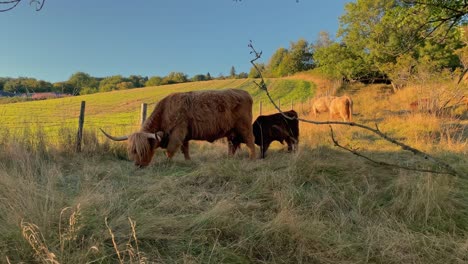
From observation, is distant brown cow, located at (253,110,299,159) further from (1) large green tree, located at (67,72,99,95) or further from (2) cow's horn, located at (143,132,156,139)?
(1) large green tree, located at (67,72,99,95)

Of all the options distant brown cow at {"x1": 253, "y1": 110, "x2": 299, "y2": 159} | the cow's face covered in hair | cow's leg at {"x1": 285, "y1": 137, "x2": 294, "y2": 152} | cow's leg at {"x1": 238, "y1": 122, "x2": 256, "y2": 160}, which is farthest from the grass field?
cow's leg at {"x1": 285, "y1": 137, "x2": 294, "y2": 152}

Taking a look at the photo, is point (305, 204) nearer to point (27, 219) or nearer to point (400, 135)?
point (27, 219)

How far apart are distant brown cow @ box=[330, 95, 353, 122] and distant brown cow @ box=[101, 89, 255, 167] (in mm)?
9309

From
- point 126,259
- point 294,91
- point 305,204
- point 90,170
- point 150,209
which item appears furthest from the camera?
point 294,91

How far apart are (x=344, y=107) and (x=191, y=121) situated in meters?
10.6

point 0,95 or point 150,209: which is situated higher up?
point 0,95

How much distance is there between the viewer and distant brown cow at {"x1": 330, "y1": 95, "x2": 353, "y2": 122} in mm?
14930

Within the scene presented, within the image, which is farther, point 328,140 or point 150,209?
point 328,140

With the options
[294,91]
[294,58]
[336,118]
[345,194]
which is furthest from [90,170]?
[294,58]

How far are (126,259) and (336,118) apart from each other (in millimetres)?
15195

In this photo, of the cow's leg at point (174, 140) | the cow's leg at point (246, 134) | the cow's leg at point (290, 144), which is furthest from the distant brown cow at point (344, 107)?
the cow's leg at point (174, 140)

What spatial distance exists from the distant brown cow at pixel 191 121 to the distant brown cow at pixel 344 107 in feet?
30.5

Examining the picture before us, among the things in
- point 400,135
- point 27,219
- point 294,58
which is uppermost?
point 294,58

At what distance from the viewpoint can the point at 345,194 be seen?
416 centimetres
